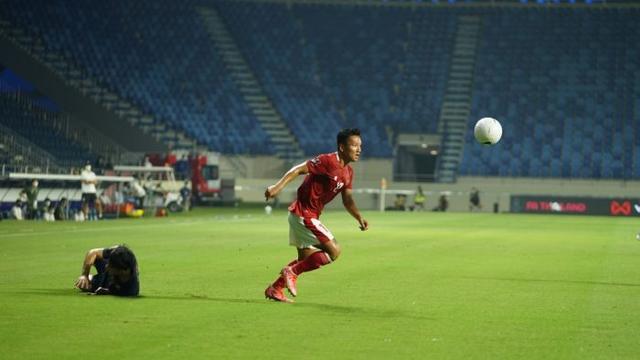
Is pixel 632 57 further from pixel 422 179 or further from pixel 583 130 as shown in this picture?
pixel 422 179

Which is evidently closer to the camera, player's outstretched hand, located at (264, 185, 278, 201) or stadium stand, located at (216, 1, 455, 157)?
player's outstretched hand, located at (264, 185, 278, 201)

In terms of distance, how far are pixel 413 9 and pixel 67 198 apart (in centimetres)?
3521

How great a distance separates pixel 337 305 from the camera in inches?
504

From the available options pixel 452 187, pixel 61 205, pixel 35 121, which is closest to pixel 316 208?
pixel 61 205

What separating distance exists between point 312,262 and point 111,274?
2469 millimetres

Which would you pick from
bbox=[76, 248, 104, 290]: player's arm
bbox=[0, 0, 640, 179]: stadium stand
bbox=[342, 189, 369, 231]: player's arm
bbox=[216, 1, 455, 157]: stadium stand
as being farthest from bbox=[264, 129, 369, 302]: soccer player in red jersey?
bbox=[216, 1, 455, 157]: stadium stand

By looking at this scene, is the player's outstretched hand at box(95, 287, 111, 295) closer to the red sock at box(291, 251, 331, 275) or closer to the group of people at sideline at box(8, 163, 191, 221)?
the red sock at box(291, 251, 331, 275)

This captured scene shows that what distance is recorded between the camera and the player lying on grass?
12.8 m

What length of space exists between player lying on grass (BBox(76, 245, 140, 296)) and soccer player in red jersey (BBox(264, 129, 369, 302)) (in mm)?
1681

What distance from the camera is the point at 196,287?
48.9 feet

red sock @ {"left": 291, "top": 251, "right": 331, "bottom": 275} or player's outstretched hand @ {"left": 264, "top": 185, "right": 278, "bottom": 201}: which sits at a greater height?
player's outstretched hand @ {"left": 264, "top": 185, "right": 278, "bottom": 201}

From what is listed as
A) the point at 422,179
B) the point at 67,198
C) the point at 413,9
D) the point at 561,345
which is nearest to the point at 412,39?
the point at 413,9

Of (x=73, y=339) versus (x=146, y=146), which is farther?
(x=146, y=146)

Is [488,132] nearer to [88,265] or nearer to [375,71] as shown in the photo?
[88,265]
